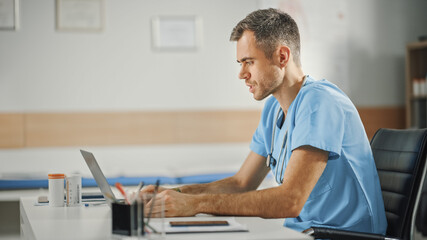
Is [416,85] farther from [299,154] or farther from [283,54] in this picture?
[299,154]

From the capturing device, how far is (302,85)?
76.9 inches

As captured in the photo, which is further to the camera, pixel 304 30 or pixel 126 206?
pixel 304 30

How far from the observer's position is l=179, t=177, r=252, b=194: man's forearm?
2.11 metres

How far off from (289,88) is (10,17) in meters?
3.14

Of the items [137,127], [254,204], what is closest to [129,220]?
[254,204]

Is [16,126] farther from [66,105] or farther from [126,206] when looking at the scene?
[126,206]

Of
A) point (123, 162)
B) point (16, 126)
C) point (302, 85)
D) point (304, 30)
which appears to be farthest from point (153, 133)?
point (302, 85)

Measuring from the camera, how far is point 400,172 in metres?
1.82

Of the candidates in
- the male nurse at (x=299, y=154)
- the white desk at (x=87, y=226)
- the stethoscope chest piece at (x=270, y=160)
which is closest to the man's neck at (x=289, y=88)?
the male nurse at (x=299, y=154)

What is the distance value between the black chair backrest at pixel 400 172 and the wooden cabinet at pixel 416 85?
120 inches

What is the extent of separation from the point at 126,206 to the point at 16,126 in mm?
3372

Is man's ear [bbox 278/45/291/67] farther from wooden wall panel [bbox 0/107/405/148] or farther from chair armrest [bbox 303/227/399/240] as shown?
wooden wall panel [bbox 0/107/405/148]

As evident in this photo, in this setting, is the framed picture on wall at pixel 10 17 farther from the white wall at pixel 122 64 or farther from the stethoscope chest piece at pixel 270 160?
the stethoscope chest piece at pixel 270 160

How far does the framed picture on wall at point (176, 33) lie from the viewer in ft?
14.8
